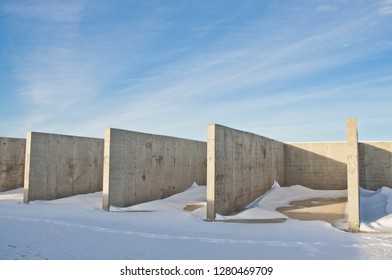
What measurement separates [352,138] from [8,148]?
1712 centimetres

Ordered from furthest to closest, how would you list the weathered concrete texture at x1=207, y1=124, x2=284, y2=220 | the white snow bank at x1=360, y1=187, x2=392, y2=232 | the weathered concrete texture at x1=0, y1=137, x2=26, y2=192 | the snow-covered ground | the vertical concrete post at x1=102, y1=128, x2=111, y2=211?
the weathered concrete texture at x1=0, y1=137, x2=26, y2=192 < the vertical concrete post at x1=102, y1=128, x2=111, y2=211 < the weathered concrete texture at x1=207, y1=124, x2=284, y2=220 < the white snow bank at x1=360, y1=187, x2=392, y2=232 < the snow-covered ground

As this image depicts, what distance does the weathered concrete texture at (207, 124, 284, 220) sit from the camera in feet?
31.9

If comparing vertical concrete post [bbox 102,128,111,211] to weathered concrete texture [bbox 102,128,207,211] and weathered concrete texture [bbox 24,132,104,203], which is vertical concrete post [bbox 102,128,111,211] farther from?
weathered concrete texture [bbox 24,132,104,203]

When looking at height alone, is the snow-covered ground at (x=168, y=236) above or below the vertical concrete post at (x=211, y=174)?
below

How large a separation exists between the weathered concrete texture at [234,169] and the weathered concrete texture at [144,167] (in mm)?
3801

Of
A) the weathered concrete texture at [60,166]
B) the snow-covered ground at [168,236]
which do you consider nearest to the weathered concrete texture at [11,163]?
the weathered concrete texture at [60,166]

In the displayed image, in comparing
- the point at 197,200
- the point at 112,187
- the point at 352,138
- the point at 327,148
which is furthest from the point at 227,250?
the point at 327,148

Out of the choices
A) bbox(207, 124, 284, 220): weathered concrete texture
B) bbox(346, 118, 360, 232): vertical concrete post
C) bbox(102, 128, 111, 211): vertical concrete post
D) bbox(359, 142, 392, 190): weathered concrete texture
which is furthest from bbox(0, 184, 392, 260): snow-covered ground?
bbox(359, 142, 392, 190): weathered concrete texture

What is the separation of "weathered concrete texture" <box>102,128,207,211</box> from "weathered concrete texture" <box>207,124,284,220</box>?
3.80 m

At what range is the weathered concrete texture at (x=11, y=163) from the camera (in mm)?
17203

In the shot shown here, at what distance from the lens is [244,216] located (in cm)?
1023

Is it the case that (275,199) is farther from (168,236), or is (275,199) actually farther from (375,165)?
(168,236)

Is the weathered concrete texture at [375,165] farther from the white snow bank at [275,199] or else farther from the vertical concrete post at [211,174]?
the vertical concrete post at [211,174]

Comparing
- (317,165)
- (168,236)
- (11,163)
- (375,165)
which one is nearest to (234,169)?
(168,236)
